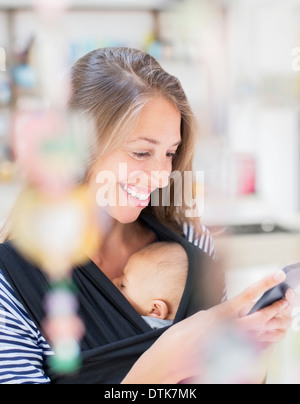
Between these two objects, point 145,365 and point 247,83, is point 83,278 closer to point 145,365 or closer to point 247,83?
point 145,365

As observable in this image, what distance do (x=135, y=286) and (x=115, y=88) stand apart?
35 centimetres

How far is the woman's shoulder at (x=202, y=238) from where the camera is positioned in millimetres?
923

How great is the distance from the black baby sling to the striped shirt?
1cm

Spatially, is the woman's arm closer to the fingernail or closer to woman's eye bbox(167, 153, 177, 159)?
the fingernail

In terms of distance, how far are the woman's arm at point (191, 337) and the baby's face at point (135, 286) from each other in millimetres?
68

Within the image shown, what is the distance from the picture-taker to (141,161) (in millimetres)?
805

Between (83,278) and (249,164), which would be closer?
(83,278)

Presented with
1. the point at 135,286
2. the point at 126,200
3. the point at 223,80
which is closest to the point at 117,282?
the point at 135,286

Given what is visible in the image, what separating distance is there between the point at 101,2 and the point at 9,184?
40cm

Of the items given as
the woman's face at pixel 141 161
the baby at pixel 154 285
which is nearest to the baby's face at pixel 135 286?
the baby at pixel 154 285

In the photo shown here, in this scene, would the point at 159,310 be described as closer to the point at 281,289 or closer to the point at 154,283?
the point at 154,283

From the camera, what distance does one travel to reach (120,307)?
81 centimetres

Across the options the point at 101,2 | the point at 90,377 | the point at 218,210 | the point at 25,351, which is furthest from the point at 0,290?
the point at 101,2

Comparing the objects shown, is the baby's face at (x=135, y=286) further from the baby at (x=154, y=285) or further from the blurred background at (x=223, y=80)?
the blurred background at (x=223, y=80)
